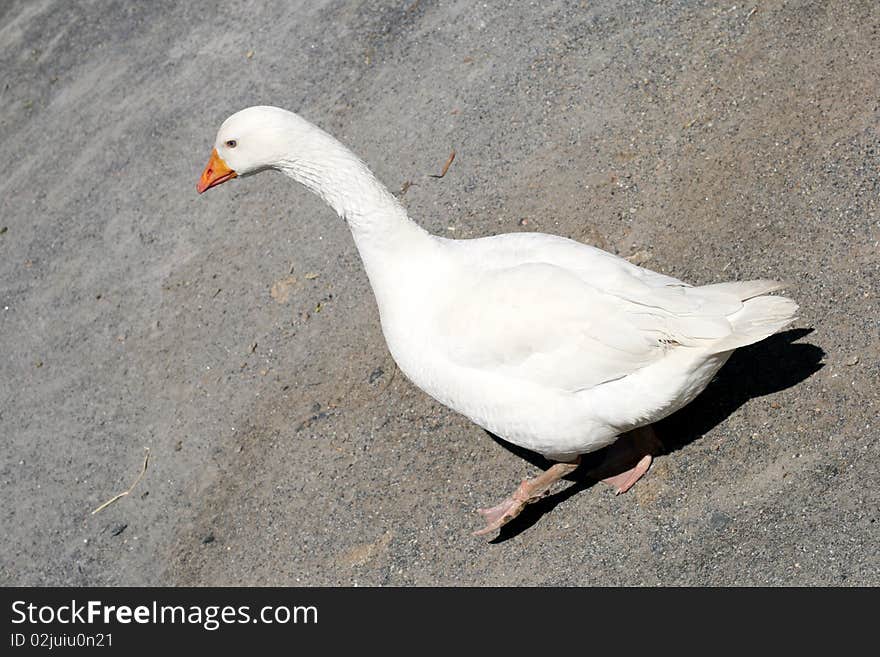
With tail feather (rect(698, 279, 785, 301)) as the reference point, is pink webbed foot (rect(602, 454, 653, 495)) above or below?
below

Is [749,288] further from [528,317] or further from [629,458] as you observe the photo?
[629,458]

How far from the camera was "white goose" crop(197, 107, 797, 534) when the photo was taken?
11.2 feet

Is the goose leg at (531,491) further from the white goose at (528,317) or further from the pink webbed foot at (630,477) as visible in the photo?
the pink webbed foot at (630,477)

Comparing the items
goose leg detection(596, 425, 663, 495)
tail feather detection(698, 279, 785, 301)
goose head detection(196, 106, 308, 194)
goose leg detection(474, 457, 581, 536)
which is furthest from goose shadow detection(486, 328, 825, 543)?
goose head detection(196, 106, 308, 194)

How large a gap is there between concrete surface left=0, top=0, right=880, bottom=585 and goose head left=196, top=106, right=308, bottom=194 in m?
1.54

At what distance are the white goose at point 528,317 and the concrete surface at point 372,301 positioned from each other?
55 cm

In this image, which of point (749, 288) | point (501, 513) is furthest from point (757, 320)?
point (501, 513)

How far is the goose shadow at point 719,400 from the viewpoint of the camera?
4.07 m

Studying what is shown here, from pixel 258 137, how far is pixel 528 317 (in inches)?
56.8

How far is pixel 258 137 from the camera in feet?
12.1

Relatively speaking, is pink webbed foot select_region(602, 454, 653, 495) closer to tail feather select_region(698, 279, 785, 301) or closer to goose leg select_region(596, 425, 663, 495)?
goose leg select_region(596, 425, 663, 495)

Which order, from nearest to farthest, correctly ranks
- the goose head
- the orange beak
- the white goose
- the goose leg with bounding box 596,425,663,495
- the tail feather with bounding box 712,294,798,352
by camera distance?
the tail feather with bounding box 712,294,798,352 < the white goose < the goose head < the orange beak < the goose leg with bounding box 596,425,663,495

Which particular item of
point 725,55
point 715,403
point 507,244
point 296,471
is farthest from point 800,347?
point 296,471

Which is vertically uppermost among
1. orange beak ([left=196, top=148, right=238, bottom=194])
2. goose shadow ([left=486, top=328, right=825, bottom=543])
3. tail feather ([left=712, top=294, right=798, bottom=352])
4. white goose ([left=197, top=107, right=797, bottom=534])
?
orange beak ([left=196, top=148, right=238, bottom=194])
